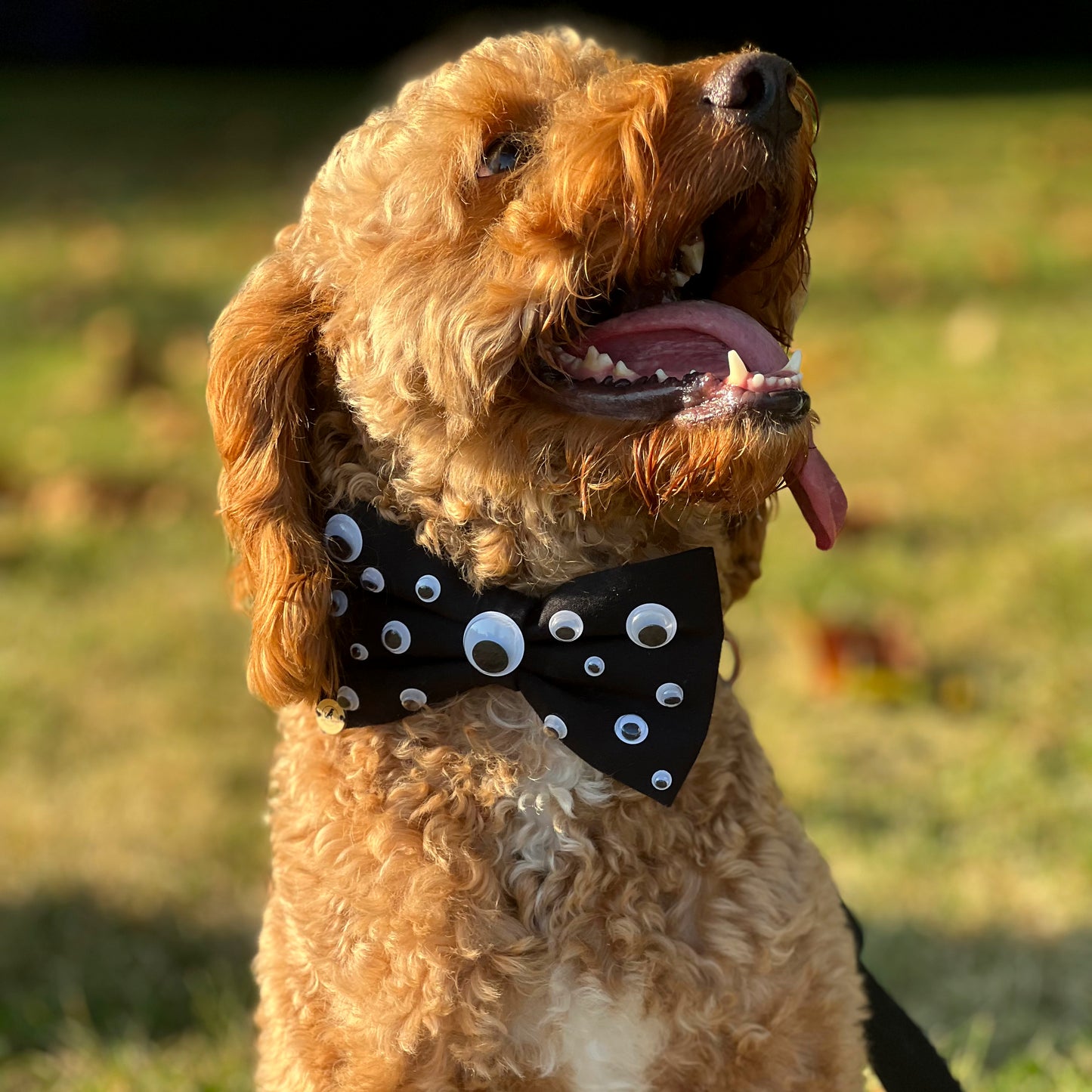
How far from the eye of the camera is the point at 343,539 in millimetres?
1815

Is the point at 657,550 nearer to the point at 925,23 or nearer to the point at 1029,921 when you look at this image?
the point at 1029,921

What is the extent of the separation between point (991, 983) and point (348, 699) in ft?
5.89

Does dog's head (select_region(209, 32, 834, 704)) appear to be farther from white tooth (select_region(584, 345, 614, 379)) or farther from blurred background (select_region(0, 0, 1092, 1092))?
blurred background (select_region(0, 0, 1092, 1092))

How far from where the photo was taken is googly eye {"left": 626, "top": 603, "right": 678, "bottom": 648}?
1.75 meters

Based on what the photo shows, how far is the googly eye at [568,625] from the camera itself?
1747 millimetres

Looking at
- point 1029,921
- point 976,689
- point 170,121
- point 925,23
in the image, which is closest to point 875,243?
point 976,689

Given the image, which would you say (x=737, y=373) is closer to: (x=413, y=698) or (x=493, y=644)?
(x=493, y=644)

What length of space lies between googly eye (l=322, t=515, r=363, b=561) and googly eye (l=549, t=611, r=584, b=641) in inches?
11.0

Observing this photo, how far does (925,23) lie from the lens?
15.2 meters

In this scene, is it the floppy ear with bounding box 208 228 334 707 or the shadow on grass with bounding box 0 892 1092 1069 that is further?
the shadow on grass with bounding box 0 892 1092 1069

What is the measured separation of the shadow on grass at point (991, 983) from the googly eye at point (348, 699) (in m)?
1.62

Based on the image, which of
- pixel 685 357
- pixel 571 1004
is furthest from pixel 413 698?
pixel 685 357

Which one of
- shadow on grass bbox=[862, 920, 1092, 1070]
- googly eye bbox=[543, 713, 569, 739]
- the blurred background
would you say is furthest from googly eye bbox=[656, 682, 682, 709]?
shadow on grass bbox=[862, 920, 1092, 1070]

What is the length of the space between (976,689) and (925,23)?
43.1ft
